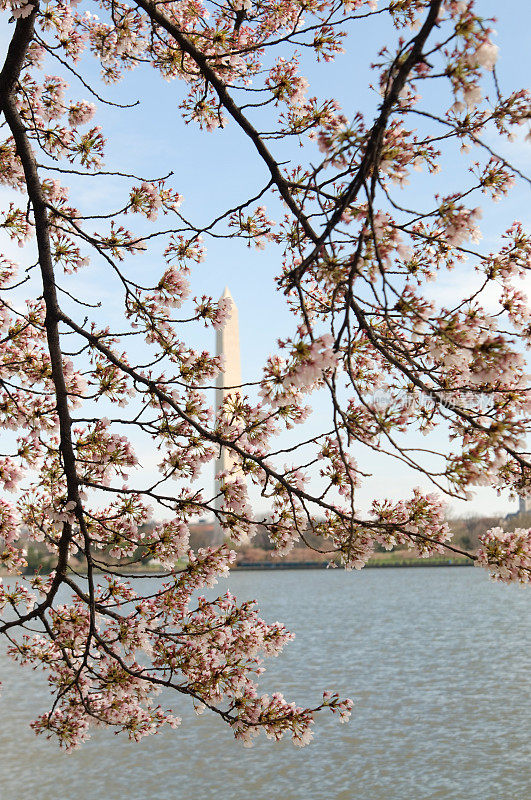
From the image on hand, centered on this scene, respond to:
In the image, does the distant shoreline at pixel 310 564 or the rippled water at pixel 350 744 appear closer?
the rippled water at pixel 350 744

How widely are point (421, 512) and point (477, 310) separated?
1.33m

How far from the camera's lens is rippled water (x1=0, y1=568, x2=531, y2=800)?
39.9 ft

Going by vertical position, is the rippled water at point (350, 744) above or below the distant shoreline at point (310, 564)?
below

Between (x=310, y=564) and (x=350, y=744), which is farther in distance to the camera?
(x=310, y=564)

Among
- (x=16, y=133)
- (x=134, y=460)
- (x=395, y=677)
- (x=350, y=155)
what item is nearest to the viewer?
(x=350, y=155)

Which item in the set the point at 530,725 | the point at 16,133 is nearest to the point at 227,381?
the point at 530,725

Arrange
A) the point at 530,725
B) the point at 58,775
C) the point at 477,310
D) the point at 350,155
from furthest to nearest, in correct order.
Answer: the point at 530,725
the point at 58,775
the point at 477,310
the point at 350,155

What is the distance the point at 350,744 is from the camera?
14453 mm

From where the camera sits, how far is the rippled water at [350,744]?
1216cm

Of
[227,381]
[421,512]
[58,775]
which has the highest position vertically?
[227,381]

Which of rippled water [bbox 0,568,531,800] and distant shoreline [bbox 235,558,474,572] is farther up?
distant shoreline [bbox 235,558,474,572]

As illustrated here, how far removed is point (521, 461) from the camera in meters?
3.06

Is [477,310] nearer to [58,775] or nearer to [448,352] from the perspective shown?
[448,352]

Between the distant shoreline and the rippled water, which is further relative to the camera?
the distant shoreline
